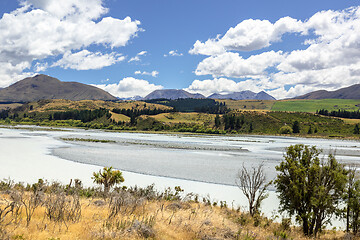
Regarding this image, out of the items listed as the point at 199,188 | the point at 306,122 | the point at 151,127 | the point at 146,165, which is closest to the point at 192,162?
the point at 146,165

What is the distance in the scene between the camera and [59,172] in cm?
3300

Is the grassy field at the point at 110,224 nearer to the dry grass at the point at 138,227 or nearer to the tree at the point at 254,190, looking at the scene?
the dry grass at the point at 138,227

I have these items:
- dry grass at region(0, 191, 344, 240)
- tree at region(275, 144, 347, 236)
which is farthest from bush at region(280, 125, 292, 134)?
tree at region(275, 144, 347, 236)

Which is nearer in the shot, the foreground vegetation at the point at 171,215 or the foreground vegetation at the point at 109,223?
the foreground vegetation at the point at 109,223

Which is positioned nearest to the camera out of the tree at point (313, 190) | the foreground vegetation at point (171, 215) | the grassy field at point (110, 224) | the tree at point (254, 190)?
the grassy field at point (110, 224)

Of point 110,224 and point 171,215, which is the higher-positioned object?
point 110,224

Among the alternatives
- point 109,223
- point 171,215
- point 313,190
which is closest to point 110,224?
point 109,223

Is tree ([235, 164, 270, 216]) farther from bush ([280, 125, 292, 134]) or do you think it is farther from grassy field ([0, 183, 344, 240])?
bush ([280, 125, 292, 134])

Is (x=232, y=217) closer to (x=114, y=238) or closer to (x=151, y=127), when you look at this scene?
(x=114, y=238)

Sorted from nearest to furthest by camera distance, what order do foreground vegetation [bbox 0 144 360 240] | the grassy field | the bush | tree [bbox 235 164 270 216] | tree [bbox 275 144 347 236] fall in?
the grassy field
foreground vegetation [bbox 0 144 360 240]
tree [bbox 275 144 347 236]
tree [bbox 235 164 270 216]
the bush

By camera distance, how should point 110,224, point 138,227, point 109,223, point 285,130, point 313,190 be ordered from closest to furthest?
point 138,227, point 110,224, point 109,223, point 313,190, point 285,130

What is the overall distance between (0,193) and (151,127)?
171149mm

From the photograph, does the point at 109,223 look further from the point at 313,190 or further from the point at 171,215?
the point at 313,190

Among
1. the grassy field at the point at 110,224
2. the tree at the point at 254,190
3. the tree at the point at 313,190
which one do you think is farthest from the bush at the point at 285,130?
the grassy field at the point at 110,224
